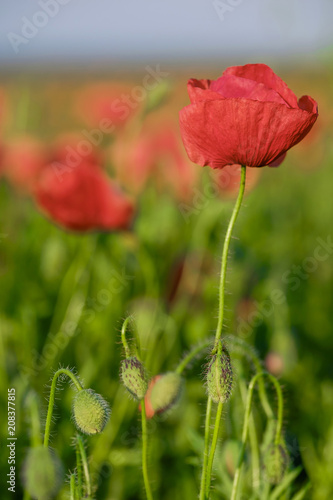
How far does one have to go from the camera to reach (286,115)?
0.65 metres

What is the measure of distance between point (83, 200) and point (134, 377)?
29.4 inches

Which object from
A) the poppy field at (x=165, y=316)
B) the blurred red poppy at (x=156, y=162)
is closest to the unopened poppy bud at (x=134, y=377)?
the poppy field at (x=165, y=316)

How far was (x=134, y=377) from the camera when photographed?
69 cm

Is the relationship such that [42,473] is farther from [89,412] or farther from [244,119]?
[244,119]

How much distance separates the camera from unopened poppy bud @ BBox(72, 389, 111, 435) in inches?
26.7

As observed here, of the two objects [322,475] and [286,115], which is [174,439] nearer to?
[322,475]

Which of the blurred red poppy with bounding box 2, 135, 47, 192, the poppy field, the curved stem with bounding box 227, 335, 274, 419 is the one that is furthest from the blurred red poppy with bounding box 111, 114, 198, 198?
the curved stem with bounding box 227, 335, 274, 419

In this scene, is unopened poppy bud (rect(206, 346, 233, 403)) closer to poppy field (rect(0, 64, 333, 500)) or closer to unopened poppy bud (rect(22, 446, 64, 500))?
poppy field (rect(0, 64, 333, 500))

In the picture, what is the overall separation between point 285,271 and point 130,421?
0.73 m

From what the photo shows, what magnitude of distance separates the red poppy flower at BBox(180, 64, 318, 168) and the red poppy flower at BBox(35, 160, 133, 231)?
0.67 metres

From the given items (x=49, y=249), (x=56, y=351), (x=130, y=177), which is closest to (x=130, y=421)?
(x=56, y=351)

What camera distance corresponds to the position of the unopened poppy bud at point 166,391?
2.64 feet

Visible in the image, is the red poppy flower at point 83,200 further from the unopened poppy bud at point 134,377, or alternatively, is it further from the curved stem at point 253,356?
the unopened poppy bud at point 134,377

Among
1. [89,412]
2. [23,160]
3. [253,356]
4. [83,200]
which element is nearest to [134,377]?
[89,412]
